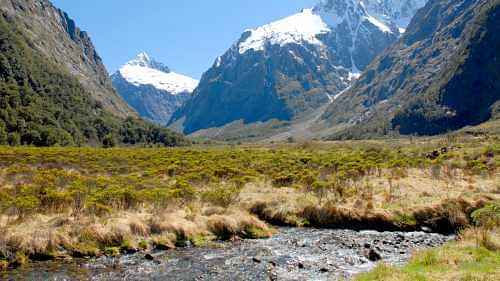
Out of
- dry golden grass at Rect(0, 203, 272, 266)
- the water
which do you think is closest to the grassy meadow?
dry golden grass at Rect(0, 203, 272, 266)

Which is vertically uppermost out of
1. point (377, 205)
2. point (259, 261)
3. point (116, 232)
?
point (377, 205)

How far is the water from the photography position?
22.0 m

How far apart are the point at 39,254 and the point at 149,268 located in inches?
256

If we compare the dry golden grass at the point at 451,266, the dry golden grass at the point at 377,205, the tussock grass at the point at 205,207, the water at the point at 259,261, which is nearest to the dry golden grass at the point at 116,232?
the tussock grass at the point at 205,207

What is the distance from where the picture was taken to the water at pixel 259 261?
865 inches

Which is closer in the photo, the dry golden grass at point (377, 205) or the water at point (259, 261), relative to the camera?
the water at point (259, 261)

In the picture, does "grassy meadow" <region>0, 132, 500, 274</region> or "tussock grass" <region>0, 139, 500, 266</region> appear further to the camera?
"tussock grass" <region>0, 139, 500, 266</region>

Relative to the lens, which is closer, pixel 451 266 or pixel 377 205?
pixel 451 266

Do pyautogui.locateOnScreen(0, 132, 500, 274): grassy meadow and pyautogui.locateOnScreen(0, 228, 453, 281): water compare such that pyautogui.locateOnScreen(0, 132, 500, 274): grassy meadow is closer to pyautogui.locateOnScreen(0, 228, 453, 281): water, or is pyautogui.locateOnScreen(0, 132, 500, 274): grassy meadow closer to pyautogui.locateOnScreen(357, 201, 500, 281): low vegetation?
pyautogui.locateOnScreen(357, 201, 500, 281): low vegetation

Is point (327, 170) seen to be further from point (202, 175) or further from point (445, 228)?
point (445, 228)

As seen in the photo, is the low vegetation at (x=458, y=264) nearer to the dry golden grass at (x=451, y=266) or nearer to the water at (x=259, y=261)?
the dry golden grass at (x=451, y=266)

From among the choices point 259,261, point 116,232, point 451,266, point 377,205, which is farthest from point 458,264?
point 116,232

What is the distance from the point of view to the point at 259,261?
80.2 ft

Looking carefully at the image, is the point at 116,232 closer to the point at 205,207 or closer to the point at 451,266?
the point at 205,207
